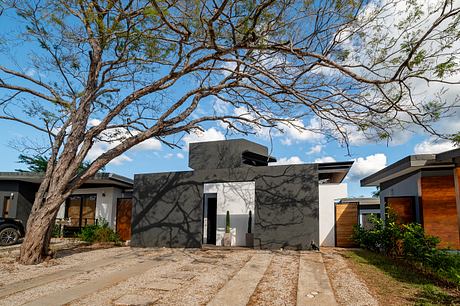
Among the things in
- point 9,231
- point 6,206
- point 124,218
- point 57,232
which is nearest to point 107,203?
point 124,218

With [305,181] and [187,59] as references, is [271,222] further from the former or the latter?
[187,59]

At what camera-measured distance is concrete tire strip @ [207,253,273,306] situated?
5.03 metres

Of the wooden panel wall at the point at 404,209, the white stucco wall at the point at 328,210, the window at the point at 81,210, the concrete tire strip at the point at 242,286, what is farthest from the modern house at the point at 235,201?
the window at the point at 81,210

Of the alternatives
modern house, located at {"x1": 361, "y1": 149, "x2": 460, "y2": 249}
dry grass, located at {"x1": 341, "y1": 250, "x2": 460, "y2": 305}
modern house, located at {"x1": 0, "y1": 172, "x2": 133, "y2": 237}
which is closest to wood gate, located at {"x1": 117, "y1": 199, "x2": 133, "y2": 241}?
modern house, located at {"x1": 0, "y1": 172, "x2": 133, "y2": 237}

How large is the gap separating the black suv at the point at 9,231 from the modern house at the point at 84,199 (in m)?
2.71

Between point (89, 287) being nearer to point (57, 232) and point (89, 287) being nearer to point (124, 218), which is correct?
point (124, 218)

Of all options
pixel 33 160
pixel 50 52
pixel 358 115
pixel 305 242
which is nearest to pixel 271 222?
pixel 305 242

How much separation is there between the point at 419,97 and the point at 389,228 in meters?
4.42

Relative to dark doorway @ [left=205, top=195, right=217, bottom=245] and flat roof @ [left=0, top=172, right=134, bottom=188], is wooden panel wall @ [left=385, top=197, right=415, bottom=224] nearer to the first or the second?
dark doorway @ [left=205, top=195, right=217, bottom=245]

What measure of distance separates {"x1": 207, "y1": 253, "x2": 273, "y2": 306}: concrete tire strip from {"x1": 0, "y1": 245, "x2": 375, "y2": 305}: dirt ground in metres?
0.08

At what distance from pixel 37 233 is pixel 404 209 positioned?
10.9 m

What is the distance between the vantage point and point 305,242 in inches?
431

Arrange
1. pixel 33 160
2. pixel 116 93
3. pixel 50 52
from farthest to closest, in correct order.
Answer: pixel 33 160
pixel 116 93
pixel 50 52

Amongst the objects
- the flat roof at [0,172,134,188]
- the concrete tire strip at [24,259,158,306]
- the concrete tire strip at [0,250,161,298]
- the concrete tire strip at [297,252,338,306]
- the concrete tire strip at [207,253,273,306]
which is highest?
the flat roof at [0,172,134,188]
